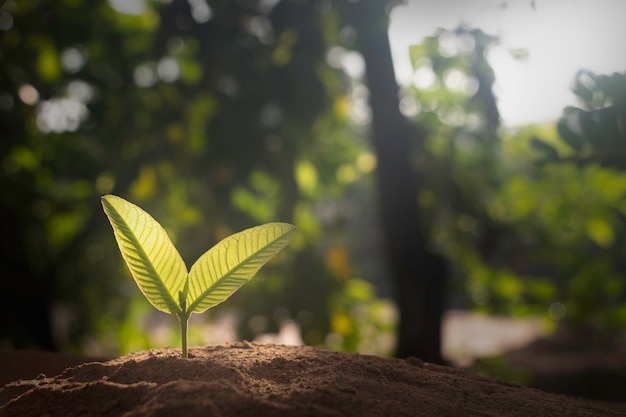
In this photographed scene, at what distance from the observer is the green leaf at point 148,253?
0.96 metres

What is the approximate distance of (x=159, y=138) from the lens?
311 centimetres

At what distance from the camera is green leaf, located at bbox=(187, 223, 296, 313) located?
0.98 m

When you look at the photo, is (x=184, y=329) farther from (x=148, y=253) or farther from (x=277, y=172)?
(x=277, y=172)

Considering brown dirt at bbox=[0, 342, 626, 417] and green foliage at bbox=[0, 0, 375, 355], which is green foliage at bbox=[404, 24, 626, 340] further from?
brown dirt at bbox=[0, 342, 626, 417]

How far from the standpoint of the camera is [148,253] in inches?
38.7

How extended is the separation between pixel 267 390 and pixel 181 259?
27 cm

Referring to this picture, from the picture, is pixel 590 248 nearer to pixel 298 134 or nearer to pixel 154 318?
pixel 298 134

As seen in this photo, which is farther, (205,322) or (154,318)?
(154,318)

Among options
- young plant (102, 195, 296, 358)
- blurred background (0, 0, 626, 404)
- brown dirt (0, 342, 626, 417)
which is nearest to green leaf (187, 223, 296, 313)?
young plant (102, 195, 296, 358)

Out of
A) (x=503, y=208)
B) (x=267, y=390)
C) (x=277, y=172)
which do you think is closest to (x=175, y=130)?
(x=277, y=172)

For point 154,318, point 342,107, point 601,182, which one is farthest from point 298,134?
point 154,318

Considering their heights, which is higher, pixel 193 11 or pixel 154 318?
pixel 193 11

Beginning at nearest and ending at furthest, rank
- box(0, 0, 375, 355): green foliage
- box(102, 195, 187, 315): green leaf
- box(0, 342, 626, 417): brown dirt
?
box(0, 342, 626, 417): brown dirt → box(102, 195, 187, 315): green leaf → box(0, 0, 375, 355): green foliage

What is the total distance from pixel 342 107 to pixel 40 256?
6.59 ft
